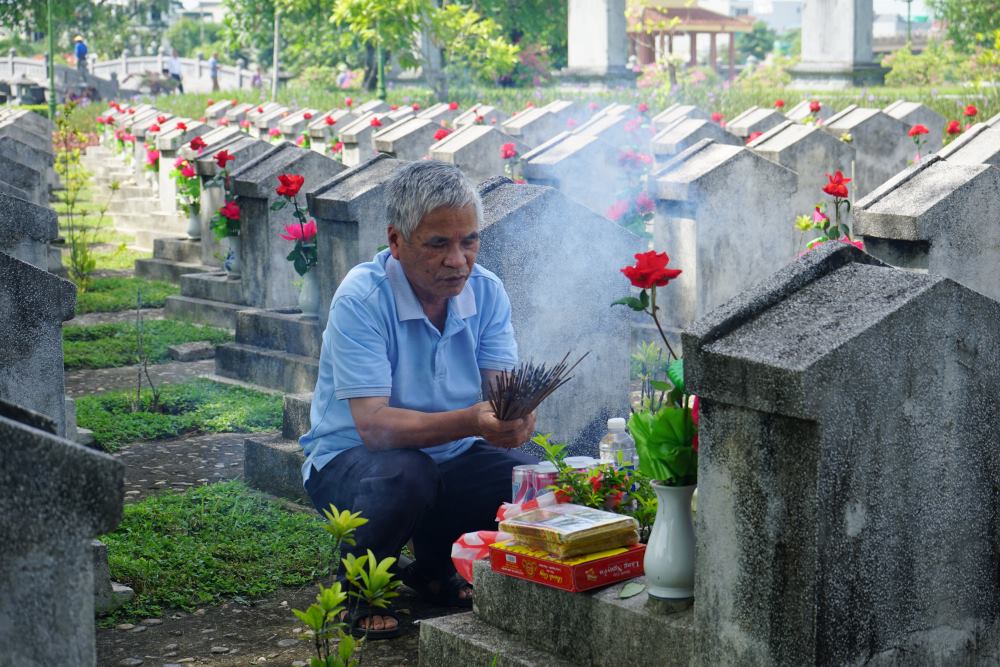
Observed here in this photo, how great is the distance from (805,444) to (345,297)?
1.88m

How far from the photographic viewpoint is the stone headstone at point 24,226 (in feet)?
18.2

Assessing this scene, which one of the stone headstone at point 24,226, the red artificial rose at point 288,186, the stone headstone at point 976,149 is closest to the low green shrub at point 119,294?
the red artificial rose at point 288,186

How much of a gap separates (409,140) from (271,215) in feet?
13.2

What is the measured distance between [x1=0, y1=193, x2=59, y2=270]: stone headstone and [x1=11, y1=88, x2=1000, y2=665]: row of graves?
131 cm

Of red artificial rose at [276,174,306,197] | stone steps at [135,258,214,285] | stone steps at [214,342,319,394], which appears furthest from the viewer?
stone steps at [135,258,214,285]

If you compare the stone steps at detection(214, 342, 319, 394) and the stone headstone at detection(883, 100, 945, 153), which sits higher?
the stone headstone at detection(883, 100, 945, 153)

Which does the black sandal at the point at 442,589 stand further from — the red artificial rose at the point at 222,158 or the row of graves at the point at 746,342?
the red artificial rose at the point at 222,158

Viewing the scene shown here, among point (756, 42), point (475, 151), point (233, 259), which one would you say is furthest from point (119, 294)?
point (756, 42)

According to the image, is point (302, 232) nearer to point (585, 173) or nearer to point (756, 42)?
point (585, 173)

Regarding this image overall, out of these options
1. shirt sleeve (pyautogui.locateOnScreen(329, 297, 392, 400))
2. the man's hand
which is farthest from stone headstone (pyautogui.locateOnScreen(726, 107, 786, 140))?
the man's hand

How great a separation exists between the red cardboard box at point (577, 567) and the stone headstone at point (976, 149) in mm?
3951

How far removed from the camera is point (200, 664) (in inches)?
166

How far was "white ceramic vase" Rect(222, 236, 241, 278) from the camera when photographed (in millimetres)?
10523

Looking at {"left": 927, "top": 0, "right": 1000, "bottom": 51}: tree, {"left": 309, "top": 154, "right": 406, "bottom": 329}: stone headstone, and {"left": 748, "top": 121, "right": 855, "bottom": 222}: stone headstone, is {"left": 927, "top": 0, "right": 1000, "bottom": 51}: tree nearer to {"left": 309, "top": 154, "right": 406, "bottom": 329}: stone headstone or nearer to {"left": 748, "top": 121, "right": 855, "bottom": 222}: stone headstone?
{"left": 748, "top": 121, "right": 855, "bottom": 222}: stone headstone
